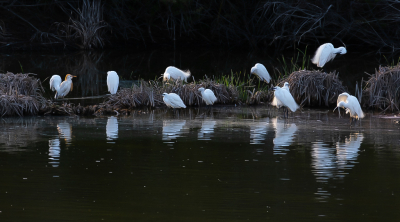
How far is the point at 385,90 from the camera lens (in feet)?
38.2

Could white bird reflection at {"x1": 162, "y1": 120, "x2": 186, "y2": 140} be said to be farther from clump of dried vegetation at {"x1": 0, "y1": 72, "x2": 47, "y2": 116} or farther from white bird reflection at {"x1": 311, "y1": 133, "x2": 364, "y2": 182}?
clump of dried vegetation at {"x1": 0, "y1": 72, "x2": 47, "y2": 116}

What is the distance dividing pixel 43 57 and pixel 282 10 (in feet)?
30.4

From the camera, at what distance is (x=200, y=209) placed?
17.1ft

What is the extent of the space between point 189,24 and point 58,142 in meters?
18.7

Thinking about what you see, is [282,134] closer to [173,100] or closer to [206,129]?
[206,129]

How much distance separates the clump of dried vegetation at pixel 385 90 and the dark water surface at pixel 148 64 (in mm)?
3167

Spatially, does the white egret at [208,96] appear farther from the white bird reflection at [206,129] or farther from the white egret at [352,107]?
the white egret at [352,107]

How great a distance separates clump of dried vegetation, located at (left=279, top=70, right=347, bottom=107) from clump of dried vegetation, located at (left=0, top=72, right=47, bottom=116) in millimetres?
4826

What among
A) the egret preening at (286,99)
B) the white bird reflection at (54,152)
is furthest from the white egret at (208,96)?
the white bird reflection at (54,152)

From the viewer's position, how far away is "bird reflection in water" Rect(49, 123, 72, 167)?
6.98 meters

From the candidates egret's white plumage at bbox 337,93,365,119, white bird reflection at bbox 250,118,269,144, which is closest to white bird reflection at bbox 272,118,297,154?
white bird reflection at bbox 250,118,269,144

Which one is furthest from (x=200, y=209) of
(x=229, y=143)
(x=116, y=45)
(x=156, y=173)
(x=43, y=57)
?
(x=116, y=45)

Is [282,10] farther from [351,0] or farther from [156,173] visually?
[156,173]

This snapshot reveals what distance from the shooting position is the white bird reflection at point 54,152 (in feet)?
22.6
